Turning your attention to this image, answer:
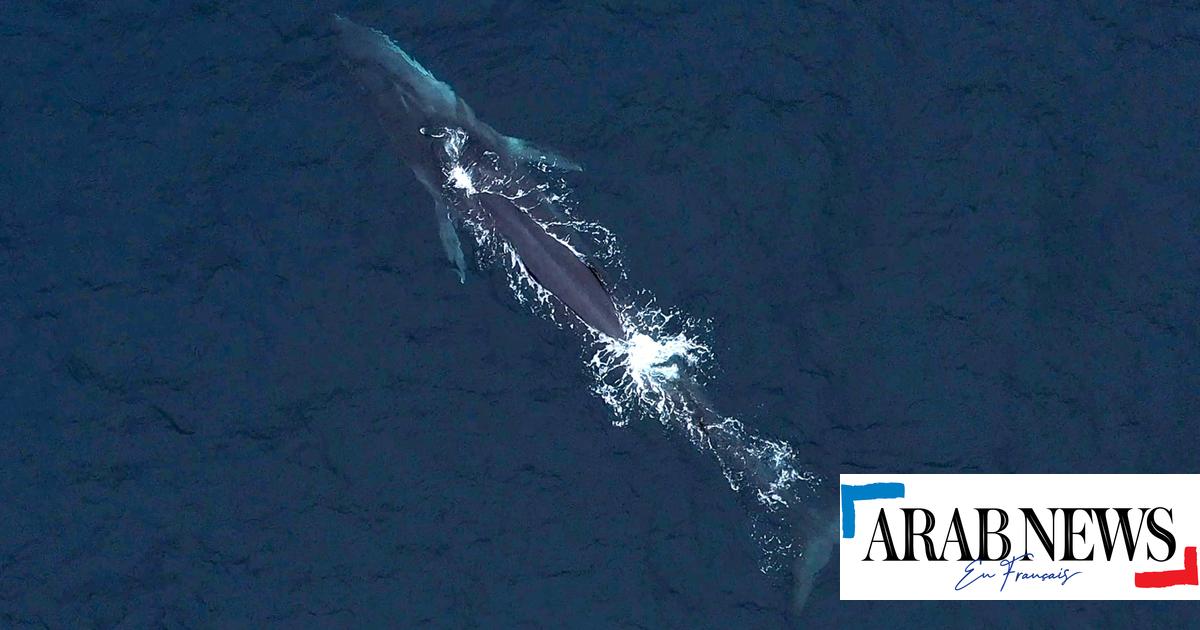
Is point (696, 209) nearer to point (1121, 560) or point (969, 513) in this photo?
point (969, 513)

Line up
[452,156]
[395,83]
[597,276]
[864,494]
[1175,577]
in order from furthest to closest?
[395,83]
[452,156]
[597,276]
[864,494]
[1175,577]

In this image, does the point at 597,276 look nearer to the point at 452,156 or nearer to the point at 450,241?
the point at 450,241

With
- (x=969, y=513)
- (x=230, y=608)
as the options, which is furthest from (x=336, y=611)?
(x=969, y=513)

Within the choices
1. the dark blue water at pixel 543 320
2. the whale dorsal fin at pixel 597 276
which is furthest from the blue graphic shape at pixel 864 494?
the whale dorsal fin at pixel 597 276

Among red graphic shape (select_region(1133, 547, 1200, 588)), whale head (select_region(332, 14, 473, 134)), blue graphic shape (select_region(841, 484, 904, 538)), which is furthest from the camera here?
whale head (select_region(332, 14, 473, 134))

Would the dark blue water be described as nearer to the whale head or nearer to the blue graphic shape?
the whale head

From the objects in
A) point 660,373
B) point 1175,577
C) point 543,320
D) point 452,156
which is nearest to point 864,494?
point 660,373

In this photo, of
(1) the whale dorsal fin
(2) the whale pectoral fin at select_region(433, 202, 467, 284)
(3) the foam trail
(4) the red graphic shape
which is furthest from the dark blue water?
(1) the whale dorsal fin
